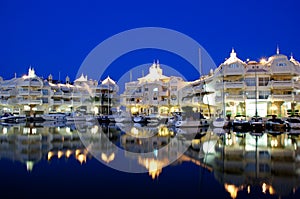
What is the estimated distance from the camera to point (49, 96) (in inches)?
2788

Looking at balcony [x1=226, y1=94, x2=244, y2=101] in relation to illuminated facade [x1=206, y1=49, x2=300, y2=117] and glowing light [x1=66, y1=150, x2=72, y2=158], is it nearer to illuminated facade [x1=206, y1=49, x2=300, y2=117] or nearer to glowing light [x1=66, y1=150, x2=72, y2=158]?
illuminated facade [x1=206, y1=49, x2=300, y2=117]

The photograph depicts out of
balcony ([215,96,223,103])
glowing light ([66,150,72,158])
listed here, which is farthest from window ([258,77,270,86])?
glowing light ([66,150,72,158])

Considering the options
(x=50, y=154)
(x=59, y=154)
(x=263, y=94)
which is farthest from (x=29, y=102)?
(x=59, y=154)

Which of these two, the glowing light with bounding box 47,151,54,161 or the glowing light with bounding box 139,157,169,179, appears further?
the glowing light with bounding box 47,151,54,161

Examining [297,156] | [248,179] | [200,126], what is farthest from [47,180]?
[200,126]

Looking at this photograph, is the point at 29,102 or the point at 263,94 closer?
the point at 263,94

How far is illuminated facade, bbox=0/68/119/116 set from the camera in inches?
2662

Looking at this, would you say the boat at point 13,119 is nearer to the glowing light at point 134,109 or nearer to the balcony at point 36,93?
the balcony at point 36,93

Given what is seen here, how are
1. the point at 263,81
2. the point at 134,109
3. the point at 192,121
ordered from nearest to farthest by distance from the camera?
the point at 192,121
the point at 263,81
the point at 134,109

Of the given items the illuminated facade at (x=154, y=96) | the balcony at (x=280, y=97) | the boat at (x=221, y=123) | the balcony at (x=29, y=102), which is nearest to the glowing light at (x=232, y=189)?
the boat at (x=221, y=123)

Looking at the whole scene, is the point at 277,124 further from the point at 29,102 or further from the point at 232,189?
the point at 29,102

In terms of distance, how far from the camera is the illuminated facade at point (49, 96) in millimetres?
67625

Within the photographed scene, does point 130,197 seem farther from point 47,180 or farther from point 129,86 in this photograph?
point 129,86

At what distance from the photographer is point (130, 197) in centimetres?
855
